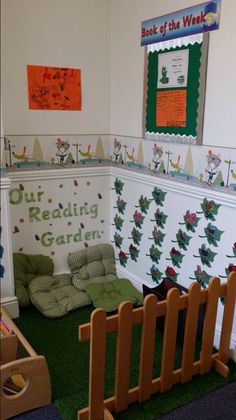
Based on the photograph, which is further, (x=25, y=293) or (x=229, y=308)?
(x=25, y=293)

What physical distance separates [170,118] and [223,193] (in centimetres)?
55

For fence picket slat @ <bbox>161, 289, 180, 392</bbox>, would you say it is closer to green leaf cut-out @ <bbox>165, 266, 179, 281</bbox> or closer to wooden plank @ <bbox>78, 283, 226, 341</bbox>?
wooden plank @ <bbox>78, 283, 226, 341</bbox>

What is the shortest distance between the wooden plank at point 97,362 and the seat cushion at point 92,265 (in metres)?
1.08

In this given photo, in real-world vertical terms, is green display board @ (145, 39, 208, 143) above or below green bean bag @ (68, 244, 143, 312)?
above

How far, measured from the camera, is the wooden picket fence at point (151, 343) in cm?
149

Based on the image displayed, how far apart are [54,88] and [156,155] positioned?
0.76 metres

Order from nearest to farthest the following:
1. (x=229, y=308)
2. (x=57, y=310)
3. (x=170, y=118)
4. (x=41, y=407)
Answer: (x=41, y=407)
(x=229, y=308)
(x=170, y=118)
(x=57, y=310)

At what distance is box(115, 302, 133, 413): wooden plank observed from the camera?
1523mm

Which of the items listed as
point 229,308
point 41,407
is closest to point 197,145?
point 229,308

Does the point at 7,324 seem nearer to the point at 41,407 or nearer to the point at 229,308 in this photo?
the point at 41,407

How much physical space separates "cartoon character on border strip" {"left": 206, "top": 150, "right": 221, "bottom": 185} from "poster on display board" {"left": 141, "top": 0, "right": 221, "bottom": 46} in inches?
23.6

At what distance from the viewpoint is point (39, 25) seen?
2.30 meters

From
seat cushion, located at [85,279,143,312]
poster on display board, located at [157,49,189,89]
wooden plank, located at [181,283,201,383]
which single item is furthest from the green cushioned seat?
poster on display board, located at [157,49,189,89]

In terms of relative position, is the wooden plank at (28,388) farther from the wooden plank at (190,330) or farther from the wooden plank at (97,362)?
the wooden plank at (190,330)
